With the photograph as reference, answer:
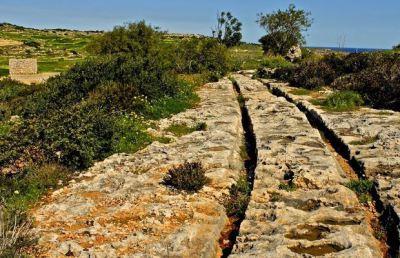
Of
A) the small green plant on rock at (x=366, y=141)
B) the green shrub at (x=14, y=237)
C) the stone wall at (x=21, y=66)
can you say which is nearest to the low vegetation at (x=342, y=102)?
the small green plant on rock at (x=366, y=141)

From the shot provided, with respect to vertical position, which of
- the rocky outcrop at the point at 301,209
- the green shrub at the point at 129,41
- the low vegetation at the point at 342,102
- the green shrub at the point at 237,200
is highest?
the green shrub at the point at 129,41

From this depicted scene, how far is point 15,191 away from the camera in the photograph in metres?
8.91

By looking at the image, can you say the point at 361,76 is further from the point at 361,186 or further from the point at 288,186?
the point at 288,186

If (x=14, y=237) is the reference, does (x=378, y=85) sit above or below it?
above

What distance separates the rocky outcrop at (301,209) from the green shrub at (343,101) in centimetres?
504

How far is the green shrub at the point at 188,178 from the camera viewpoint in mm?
8898

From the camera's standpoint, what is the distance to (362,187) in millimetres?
8688

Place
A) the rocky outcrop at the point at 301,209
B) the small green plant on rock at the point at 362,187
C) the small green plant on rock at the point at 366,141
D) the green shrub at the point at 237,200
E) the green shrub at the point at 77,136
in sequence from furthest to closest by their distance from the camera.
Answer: the small green plant on rock at the point at 366,141 → the green shrub at the point at 77,136 → the small green plant on rock at the point at 362,187 → the green shrub at the point at 237,200 → the rocky outcrop at the point at 301,209

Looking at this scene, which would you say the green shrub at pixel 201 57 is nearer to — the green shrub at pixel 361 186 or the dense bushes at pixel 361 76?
the dense bushes at pixel 361 76

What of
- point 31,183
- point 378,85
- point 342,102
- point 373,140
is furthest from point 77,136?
point 378,85

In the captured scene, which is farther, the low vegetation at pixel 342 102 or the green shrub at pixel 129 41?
the green shrub at pixel 129 41

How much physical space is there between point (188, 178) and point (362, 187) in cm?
324

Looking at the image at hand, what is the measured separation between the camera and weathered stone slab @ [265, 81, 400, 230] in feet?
28.3

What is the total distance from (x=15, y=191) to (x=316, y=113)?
10.2 meters
